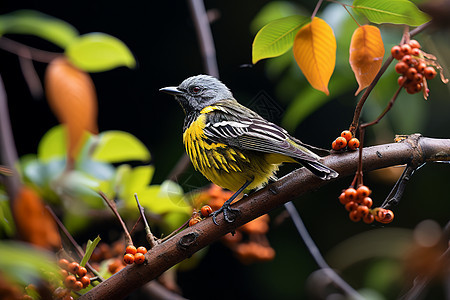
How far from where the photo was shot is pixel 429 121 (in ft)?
7.20

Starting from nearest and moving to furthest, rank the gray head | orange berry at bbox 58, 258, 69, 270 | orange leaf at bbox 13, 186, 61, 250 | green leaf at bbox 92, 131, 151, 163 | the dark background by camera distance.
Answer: orange leaf at bbox 13, 186, 61, 250 → orange berry at bbox 58, 258, 69, 270 → green leaf at bbox 92, 131, 151, 163 → the gray head → the dark background

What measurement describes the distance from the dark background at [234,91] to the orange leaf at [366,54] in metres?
1.36

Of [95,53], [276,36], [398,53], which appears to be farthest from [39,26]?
[398,53]

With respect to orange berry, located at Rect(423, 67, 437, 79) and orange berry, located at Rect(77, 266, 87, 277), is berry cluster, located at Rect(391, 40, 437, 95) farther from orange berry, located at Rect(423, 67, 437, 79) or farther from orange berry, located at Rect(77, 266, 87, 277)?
orange berry, located at Rect(77, 266, 87, 277)

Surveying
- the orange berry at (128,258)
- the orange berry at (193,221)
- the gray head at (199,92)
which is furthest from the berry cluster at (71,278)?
the gray head at (199,92)

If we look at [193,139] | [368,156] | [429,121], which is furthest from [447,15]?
[429,121]

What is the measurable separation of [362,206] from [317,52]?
0.30m

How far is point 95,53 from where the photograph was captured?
0.99 meters

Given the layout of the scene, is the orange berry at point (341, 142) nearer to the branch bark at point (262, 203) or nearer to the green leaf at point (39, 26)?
the branch bark at point (262, 203)

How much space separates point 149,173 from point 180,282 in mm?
906

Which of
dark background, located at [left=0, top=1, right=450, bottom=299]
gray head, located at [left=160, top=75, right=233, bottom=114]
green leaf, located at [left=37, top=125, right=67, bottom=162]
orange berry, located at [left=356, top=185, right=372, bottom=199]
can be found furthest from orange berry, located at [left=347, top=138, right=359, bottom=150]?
dark background, located at [left=0, top=1, right=450, bottom=299]

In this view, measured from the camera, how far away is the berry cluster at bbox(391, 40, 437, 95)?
30.2 inches

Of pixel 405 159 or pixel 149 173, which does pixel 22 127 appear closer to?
pixel 149 173

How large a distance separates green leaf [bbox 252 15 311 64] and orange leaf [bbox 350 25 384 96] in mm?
106
